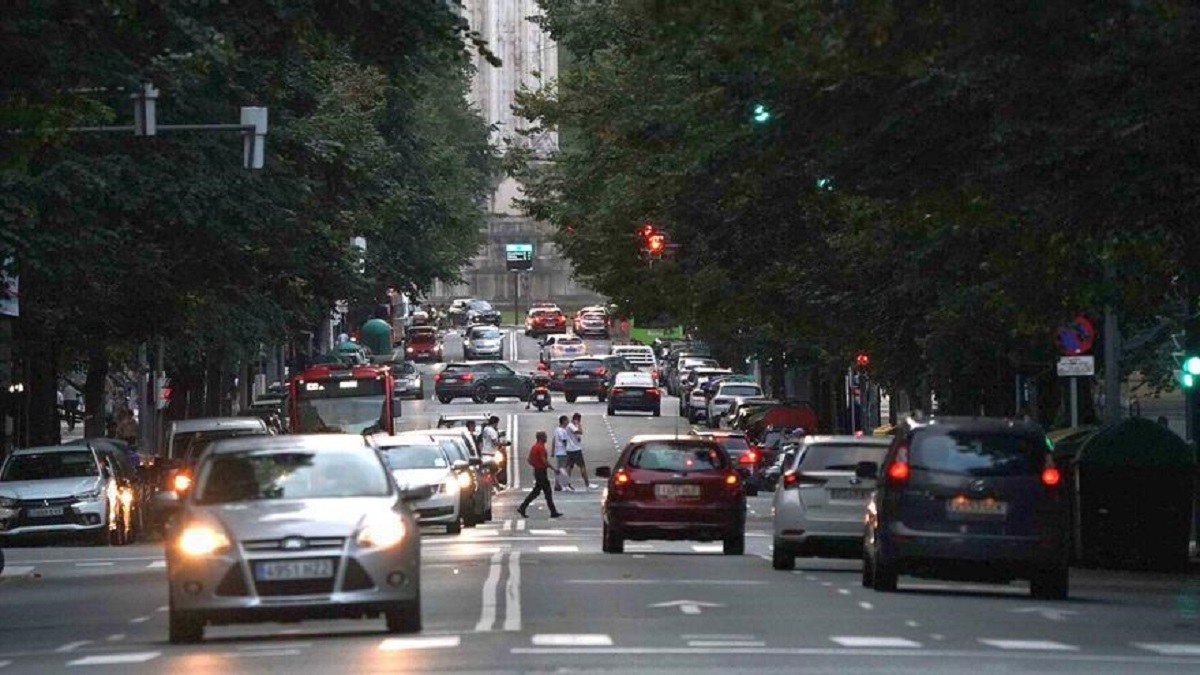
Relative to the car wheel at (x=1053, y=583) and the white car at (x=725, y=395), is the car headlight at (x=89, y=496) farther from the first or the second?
the white car at (x=725, y=395)

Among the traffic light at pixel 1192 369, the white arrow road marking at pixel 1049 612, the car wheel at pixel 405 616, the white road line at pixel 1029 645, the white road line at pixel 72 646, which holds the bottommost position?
the white road line at pixel 72 646

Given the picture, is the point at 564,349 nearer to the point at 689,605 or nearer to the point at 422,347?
the point at 422,347

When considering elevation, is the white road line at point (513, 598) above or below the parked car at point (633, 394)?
below

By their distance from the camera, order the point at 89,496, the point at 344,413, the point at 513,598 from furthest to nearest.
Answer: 1. the point at 344,413
2. the point at 89,496
3. the point at 513,598

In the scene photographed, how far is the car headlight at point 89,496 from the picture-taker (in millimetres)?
40594

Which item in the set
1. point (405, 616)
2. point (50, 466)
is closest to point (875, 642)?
point (405, 616)

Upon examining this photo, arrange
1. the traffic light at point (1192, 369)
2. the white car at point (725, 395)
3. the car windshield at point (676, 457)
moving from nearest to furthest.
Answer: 1. the car windshield at point (676, 457)
2. the traffic light at point (1192, 369)
3. the white car at point (725, 395)

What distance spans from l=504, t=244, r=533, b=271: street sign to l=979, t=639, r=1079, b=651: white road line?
14590 centimetres

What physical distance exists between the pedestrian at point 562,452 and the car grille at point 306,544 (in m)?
40.5

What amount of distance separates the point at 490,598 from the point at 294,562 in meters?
4.78

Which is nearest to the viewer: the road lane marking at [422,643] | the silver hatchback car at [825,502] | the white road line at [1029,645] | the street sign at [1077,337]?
the road lane marking at [422,643]

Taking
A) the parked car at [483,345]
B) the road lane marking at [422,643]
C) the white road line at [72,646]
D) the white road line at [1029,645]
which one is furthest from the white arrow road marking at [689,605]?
the parked car at [483,345]

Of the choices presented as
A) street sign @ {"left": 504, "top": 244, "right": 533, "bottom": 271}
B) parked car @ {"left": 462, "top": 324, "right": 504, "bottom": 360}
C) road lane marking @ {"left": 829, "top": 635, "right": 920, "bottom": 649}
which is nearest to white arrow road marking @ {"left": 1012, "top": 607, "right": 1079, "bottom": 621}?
road lane marking @ {"left": 829, "top": 635, "right": 920, "bottom": 649}

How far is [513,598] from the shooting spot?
76.7 feet
